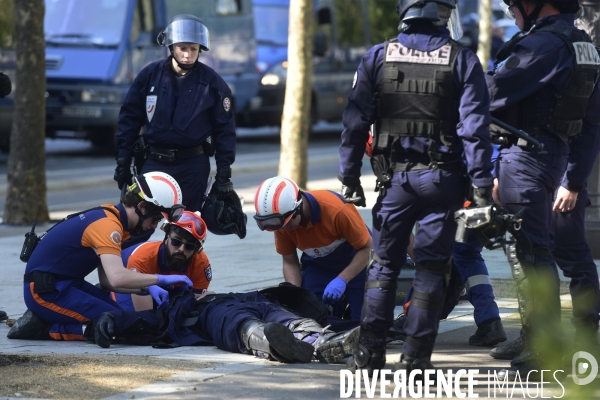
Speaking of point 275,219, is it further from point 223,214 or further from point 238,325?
point 223,214

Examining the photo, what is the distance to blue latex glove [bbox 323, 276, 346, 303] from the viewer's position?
633 centimetres

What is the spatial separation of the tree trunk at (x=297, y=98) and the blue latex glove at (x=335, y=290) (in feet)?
22.4

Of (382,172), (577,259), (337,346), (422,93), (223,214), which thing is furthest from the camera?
(223,214)

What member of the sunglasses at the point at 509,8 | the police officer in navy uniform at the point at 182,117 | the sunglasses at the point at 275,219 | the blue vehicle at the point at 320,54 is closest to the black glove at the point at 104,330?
the sunglasses at the point at 275,219

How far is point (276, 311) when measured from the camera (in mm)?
6023

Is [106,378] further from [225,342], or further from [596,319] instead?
[596,319]

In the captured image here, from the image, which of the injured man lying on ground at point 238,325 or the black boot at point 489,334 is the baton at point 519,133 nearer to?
the black boot at point 489,334

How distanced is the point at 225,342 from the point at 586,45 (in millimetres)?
2447

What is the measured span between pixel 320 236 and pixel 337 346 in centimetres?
120

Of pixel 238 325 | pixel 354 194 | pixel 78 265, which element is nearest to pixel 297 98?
pixel 78 265

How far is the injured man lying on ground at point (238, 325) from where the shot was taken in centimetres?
550

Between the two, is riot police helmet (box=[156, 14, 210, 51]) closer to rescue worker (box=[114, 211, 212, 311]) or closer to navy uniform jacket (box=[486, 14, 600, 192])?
rescue worker (box=[114, 211, 212, 311])

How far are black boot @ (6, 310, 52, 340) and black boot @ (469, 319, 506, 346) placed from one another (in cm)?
247

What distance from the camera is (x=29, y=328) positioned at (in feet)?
20.4
